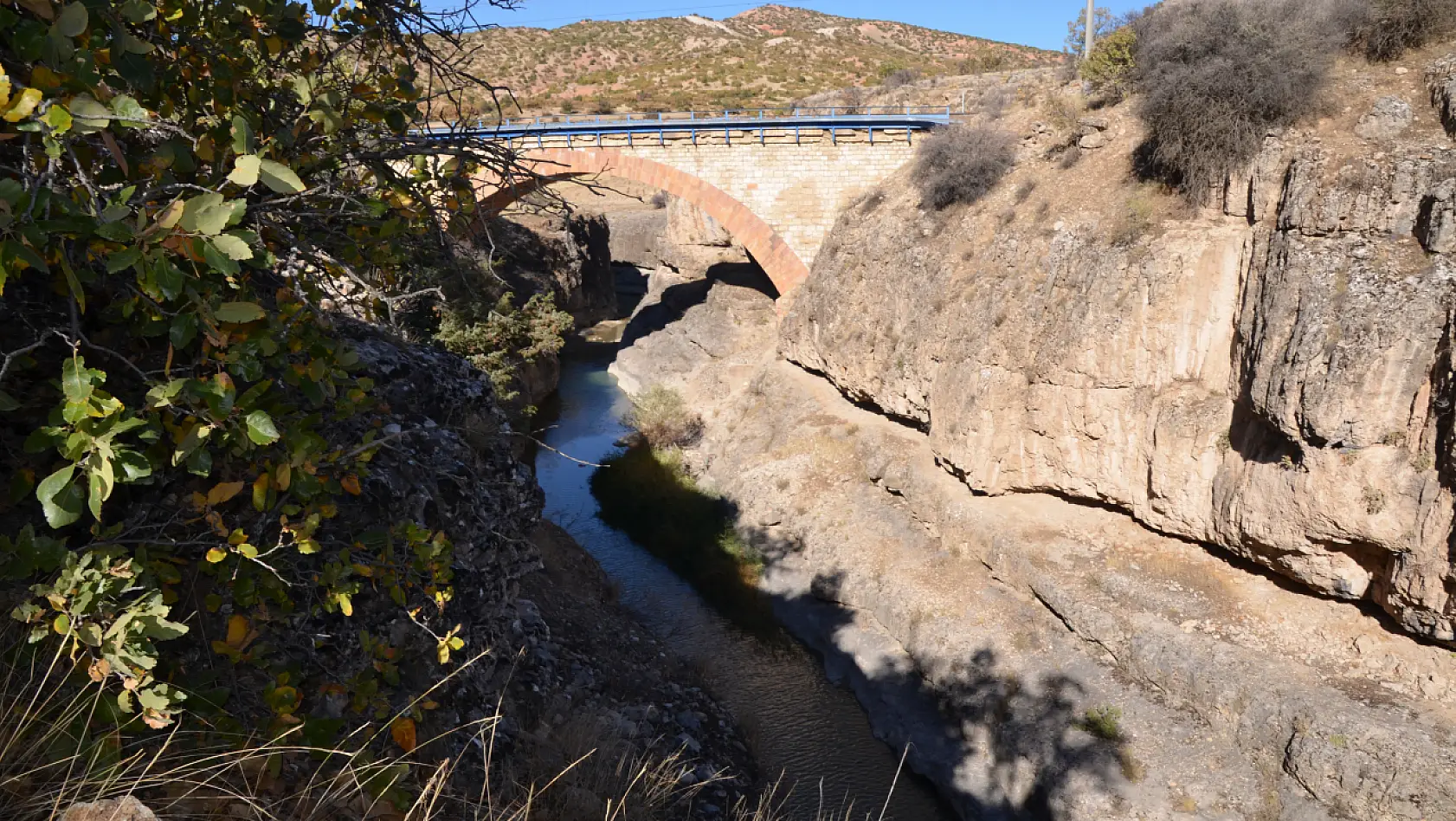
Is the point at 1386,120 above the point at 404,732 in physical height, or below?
above

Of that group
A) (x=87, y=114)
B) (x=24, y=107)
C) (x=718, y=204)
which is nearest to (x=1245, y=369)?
(x=87, y=114)

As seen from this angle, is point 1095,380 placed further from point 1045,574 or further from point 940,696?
point 940,696

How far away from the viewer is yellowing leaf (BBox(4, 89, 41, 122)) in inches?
71.1

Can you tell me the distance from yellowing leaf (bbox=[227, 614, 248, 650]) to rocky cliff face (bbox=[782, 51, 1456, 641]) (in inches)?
446

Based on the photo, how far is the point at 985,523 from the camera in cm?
1444

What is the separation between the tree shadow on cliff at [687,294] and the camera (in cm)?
2927

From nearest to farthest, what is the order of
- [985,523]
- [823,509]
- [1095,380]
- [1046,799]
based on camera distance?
[1046,799] < [1095,380] < [985,523] < [823,509]

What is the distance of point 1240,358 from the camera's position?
460 inches

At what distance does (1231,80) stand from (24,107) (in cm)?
1479

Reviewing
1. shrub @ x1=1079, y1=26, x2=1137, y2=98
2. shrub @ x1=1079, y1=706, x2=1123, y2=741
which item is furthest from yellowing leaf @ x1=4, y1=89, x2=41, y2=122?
shrub @ x1=1079, y1=26, x2=1137, y2=98

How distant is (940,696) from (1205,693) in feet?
11.2

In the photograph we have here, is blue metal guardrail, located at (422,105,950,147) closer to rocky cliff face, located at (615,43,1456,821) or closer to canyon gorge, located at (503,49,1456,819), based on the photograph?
canyon gorge, located at (503,49,1456,819)

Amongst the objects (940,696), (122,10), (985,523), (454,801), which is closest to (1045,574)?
(985,523)

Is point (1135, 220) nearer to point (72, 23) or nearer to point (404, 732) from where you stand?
point (404, 732)
